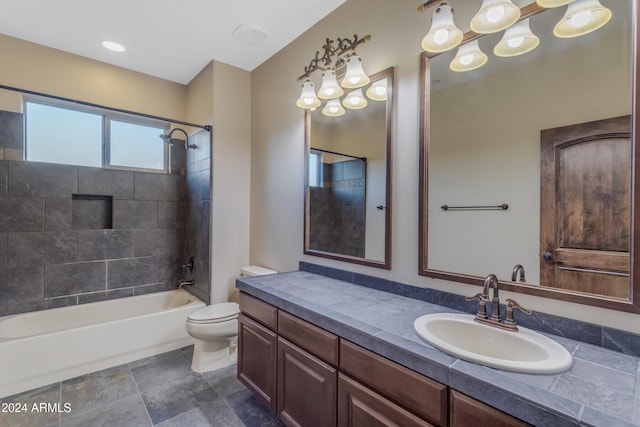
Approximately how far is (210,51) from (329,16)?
1233 mm

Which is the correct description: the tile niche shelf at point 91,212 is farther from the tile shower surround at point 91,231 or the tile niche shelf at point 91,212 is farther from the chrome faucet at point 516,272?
the chrome faucet at point 516,272

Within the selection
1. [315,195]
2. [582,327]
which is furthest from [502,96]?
[315,195]

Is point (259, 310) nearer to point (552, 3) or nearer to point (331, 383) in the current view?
point (331, 383)

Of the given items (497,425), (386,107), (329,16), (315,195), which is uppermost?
(329,16)

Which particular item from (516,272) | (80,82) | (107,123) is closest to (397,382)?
(516,272)

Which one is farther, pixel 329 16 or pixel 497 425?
pixel 329 16

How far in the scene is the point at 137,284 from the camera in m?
3.09

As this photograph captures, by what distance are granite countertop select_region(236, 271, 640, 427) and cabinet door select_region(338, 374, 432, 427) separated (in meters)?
0.17

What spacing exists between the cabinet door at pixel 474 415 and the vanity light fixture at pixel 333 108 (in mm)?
1793

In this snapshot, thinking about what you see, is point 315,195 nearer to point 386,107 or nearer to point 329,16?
point 386,107

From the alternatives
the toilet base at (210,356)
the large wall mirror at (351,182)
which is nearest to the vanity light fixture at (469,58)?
the large wall mirror at (351,182)

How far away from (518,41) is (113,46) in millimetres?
3173

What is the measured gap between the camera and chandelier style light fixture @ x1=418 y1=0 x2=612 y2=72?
1096 mm

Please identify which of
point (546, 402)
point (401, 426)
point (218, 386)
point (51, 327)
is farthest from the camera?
point (51, 327)
